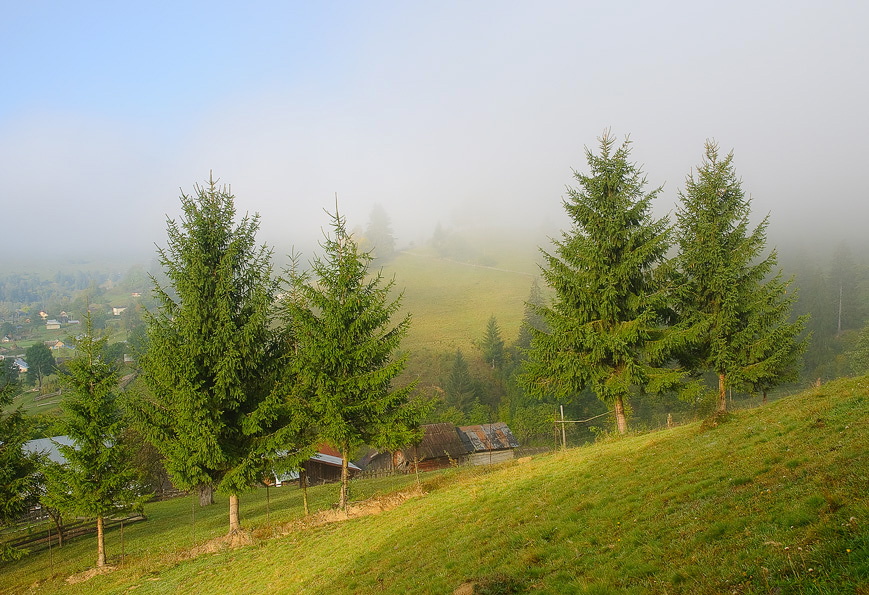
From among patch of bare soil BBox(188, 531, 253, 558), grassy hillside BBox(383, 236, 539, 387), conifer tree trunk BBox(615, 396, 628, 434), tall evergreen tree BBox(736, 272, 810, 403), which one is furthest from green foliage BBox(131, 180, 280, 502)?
grassy hillside BBox(383, 236, 539, 387)

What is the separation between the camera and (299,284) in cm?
2245

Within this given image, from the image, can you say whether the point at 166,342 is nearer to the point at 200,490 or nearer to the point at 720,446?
the point at 720,446

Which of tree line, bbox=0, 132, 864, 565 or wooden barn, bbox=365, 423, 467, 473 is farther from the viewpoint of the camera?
wooden barn, bbox=365, 423, 467, 473

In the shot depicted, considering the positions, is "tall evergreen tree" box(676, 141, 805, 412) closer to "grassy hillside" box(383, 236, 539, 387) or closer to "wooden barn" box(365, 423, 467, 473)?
"wooden barn" box(365, 423, 467, 473)

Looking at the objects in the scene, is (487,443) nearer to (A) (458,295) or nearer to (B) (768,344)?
(B) (768,344)

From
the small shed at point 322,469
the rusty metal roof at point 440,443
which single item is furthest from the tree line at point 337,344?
the small shed at point 322,469

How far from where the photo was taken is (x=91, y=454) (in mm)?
19938

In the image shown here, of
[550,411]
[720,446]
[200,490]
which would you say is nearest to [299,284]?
[720,446]

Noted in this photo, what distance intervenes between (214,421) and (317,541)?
22.4 ft

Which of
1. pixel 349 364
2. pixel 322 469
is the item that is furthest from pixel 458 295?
pixel 349 364

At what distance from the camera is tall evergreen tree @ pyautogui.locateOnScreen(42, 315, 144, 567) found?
19688 millimetres

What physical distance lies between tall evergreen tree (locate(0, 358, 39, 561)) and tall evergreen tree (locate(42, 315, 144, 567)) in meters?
3.79

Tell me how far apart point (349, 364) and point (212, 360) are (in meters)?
5.99

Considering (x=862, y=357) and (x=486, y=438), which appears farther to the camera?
(x=862, y=357)
